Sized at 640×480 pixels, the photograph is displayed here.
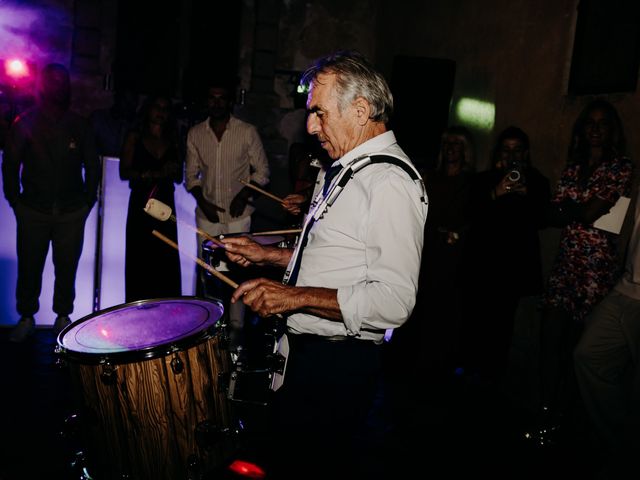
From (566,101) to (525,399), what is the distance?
2.11 metres

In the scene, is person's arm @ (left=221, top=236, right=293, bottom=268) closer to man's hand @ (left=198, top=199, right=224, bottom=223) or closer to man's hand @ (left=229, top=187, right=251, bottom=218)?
man's hand @ (left=229, top=187, right=251, bottom=218)

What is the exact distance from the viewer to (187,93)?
26.6 ft

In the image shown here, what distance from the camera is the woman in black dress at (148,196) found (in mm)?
5195

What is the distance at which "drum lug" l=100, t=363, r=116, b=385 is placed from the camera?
7.22 ft

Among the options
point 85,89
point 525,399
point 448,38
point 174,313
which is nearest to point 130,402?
point 174,313

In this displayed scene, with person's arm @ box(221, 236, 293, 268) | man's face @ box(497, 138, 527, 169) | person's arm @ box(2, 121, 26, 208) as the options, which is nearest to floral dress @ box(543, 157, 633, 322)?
man's face @ box(497, 138, 527, 169)

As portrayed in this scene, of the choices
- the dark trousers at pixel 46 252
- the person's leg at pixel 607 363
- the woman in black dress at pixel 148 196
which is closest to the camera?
the person's leg at pixel 607 363

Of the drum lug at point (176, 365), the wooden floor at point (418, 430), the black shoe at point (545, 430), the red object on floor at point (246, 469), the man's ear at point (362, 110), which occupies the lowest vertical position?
the wooden floor at point (418, 430)

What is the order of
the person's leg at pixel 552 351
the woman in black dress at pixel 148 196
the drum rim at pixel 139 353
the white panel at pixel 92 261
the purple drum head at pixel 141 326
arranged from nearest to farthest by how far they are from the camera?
the drum rim at pixel 139 353
the purple drum head at pixel 141 326
the person's leg at pixel 552 351
the woman in black dress at pixel 148 196
the white panel at pixel 92 261

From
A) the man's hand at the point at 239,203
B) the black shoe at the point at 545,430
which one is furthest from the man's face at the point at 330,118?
the man's hand at the point at 239,203

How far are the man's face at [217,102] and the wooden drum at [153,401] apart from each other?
10.8 ft

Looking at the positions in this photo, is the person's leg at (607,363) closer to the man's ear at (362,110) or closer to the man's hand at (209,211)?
the man's ear at (362,110)

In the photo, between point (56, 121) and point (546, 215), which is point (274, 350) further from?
point (56, 121)

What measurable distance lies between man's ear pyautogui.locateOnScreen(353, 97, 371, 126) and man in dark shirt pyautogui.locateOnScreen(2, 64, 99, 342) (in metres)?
3.81
